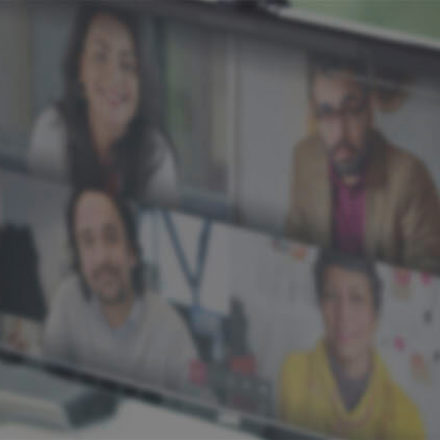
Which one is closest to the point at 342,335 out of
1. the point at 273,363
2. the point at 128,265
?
the point at 273,363

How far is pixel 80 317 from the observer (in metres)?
1.33

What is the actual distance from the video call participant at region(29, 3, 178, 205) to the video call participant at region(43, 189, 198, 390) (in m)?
0.03

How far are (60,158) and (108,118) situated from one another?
0.06 meters

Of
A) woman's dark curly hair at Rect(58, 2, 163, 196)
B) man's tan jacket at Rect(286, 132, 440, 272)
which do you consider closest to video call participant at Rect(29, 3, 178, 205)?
woman's dark curly hair at Rect(58, 2, 163, 196)

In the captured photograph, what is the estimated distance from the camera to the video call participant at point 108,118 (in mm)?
1225

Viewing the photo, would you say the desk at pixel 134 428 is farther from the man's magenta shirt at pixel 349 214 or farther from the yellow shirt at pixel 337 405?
the man's magenta shirt at pixel 349 214

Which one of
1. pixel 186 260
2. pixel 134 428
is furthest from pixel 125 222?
pixel 134 428

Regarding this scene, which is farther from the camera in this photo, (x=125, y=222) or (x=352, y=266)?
(x=125, y=222)

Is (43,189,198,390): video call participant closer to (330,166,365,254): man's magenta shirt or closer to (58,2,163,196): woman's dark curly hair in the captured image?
(58,2,163,196): woman's dark curly hair

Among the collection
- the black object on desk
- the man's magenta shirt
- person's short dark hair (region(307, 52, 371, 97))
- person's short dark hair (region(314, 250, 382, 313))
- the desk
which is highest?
person's short dark hair (region(307, 52, 371, 97))

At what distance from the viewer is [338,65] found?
1124 millimetres

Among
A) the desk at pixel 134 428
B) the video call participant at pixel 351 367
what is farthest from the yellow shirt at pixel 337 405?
the desk at pixel 134 428

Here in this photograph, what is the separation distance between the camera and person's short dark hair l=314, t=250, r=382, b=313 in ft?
3.80

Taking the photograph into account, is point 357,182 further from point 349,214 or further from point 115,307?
point 115,307
